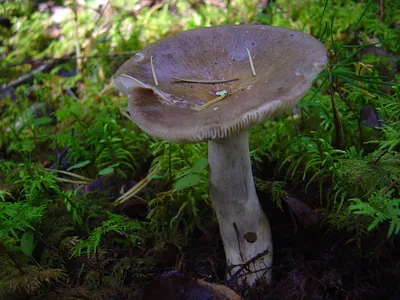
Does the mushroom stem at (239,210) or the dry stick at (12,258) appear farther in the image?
the mushroom stem at (239,210)

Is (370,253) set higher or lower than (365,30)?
lower

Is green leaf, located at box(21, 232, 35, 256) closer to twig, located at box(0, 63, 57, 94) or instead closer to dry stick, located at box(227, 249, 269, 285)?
dry stick, located at box(227, 249, 269, 285)

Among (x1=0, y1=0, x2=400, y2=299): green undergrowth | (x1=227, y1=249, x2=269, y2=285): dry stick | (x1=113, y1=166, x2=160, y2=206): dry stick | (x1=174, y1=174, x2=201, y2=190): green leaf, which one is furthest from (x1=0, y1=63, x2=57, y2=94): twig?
(x1=227, y1=249, x2=269, y2=285): dry stick

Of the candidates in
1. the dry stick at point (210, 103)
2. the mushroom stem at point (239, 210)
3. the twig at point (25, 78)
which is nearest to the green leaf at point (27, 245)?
the mushroom stem at point (239, 210)

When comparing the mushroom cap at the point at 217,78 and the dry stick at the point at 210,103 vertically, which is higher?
the mushroom cap at the point at 217,78

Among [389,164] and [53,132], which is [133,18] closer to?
[53,132]

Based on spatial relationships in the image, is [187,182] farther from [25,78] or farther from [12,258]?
[25,78]

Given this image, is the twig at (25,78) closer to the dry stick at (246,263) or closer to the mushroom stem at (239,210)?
the mushroom stem at (239,210)

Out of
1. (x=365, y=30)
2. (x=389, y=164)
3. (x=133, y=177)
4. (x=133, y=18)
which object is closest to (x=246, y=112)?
(x=389, y=164)
